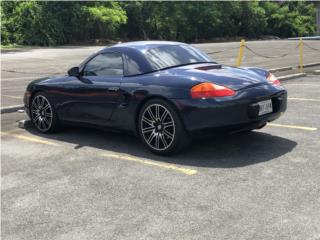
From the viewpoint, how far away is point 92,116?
6.67 meters

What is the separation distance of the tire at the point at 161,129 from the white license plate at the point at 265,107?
2.93 ft

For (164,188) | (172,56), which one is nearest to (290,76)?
(172,56)

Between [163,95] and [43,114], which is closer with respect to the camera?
[163,95]

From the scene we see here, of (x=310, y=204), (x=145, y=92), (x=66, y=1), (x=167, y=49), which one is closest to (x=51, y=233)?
(x=310, y=204)

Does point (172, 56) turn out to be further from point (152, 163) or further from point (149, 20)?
point (149, 20)

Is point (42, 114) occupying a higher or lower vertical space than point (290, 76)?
higher

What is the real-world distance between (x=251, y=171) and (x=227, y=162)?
425 mm

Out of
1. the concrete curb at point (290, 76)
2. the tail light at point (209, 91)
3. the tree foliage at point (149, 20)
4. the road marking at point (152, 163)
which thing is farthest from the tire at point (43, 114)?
the tree foliage at point (149, 20)

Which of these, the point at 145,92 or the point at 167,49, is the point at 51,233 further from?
the point at 167,49

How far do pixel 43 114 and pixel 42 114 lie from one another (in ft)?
0.07

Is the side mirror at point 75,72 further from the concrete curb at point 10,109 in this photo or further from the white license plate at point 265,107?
the concrete curb at point 10,109

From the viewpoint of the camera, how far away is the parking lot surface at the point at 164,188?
381 centimetres

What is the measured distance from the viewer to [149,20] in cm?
5500

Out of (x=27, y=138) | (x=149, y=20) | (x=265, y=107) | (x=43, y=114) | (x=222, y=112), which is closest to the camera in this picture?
(x=222, y=112)
